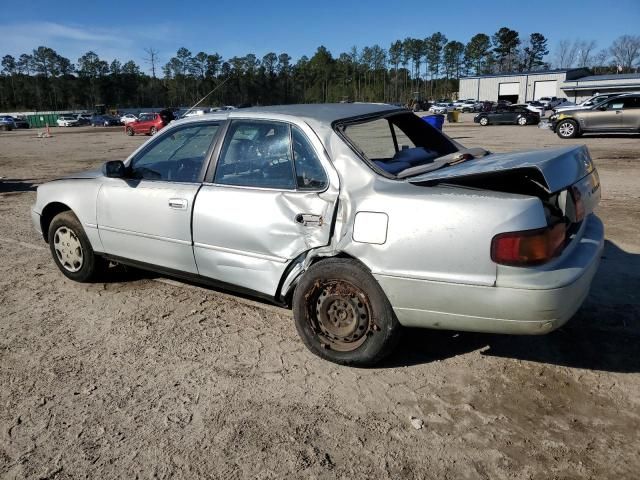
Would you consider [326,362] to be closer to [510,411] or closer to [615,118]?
[510,411]

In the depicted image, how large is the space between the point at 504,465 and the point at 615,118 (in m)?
20.1

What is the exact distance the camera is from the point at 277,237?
128 inches

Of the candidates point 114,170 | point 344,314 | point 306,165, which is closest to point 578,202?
point 344,314

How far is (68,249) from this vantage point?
4.69 metres

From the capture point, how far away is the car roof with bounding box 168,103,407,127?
3.35 meters

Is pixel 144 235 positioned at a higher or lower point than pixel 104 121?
lower

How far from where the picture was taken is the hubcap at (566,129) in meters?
19.7

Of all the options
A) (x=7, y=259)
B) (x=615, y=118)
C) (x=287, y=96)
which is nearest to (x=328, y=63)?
(x=287, y=96)

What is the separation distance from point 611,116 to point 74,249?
1985 cm

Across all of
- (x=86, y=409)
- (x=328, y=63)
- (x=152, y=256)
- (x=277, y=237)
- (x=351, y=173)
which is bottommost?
(x=86, y=409)

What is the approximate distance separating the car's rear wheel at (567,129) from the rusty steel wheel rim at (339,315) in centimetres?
1969

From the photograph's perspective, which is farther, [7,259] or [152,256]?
[7,259]

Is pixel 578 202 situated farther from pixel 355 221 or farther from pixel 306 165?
pixel 306 165

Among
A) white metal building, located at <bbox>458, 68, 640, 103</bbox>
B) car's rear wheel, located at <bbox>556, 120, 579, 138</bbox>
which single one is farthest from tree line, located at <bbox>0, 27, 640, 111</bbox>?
car's rear wheel, located at <bbox>556, 120, 579, 138</bbox>
